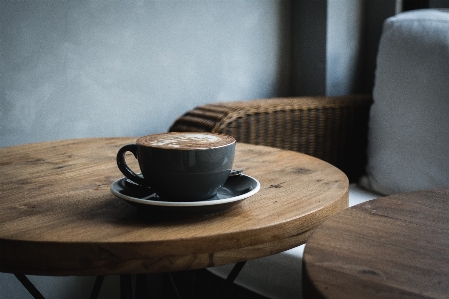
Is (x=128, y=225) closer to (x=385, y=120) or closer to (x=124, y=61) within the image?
(x=124, y=61)

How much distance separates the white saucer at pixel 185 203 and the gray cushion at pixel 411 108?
89 cm

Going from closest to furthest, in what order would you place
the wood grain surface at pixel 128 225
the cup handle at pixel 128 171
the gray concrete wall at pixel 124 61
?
the wood grain surface at pixel 128 225
the cup handle at pixel 128 171
the gray concrete wall at pixel 124 61

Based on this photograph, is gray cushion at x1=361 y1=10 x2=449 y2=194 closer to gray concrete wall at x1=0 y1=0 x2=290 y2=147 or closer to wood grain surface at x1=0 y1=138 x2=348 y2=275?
gray concrete wall at x1=0 y1=0 x2=290 y2=147

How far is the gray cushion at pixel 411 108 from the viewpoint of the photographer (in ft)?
4.61


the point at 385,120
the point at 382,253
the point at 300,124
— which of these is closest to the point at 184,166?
the point at 382,253

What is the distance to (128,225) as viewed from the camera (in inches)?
23.6

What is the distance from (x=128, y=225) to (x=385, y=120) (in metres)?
1.16

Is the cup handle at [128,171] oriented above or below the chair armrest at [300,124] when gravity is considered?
above

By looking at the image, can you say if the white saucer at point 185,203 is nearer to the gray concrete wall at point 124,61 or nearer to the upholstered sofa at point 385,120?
the upholstered sofa at point 385,120

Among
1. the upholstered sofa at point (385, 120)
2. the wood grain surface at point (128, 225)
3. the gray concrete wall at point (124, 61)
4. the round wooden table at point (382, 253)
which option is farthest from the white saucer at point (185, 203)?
the gray concrete wall at point (124, 61)

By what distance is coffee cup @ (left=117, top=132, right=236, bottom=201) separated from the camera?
0.60 m

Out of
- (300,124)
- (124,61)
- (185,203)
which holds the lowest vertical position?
(300,124)

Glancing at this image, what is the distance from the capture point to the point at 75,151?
1062 millimetres

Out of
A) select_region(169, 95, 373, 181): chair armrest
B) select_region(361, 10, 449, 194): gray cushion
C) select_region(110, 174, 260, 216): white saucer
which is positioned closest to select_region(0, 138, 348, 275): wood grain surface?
select_region(110, 174, 260, 216): white saucer
